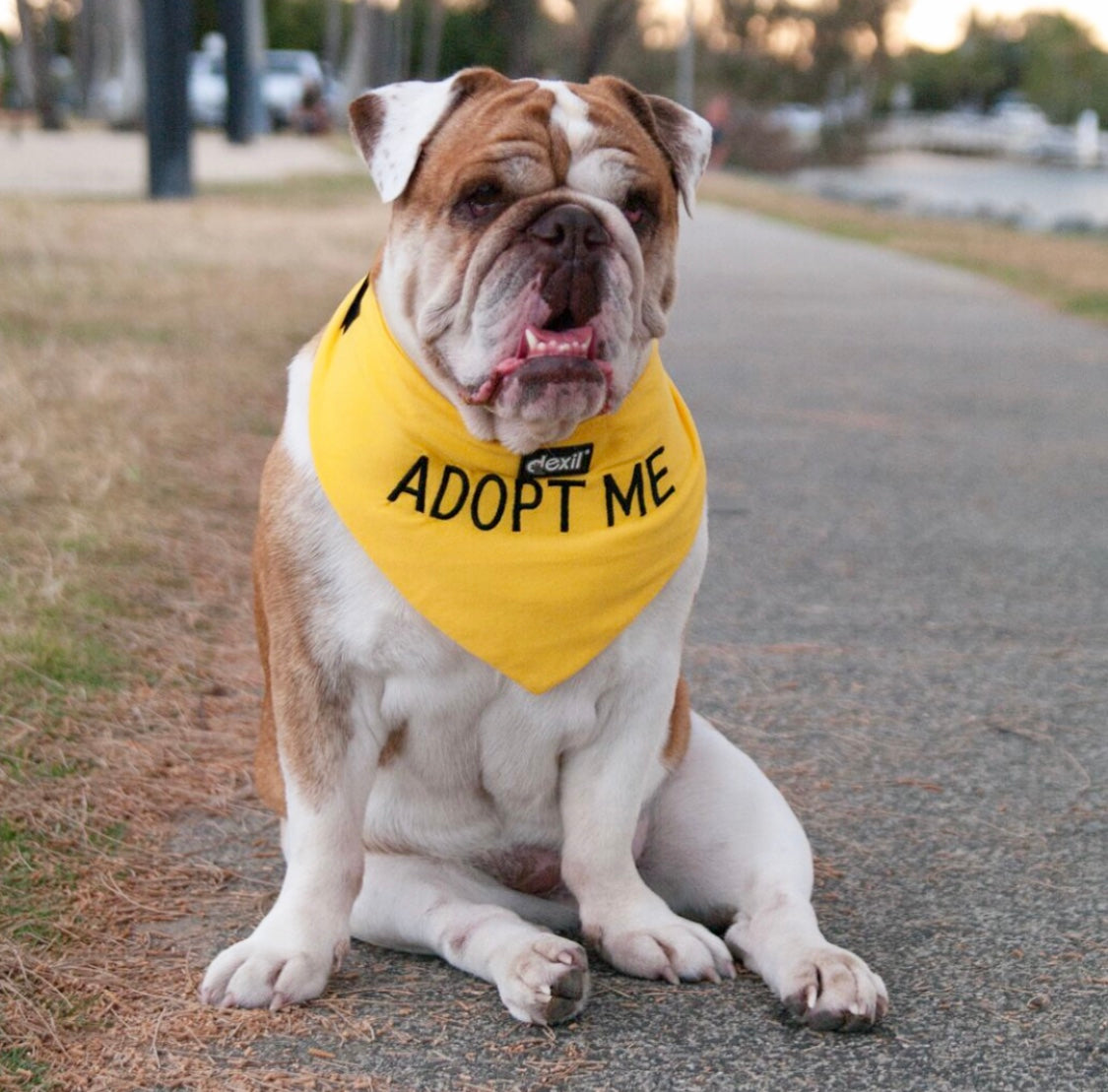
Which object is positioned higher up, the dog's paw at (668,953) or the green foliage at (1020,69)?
the dog's paw at (668,953)

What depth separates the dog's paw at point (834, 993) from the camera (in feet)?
9.04

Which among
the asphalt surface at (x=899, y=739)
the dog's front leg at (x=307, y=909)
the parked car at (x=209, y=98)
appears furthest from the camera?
the parked car at (x=209, y=98)

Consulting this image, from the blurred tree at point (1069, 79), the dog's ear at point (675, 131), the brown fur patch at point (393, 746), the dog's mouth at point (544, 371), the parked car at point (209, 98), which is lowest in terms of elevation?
the blurred tree at point (1069, 79)

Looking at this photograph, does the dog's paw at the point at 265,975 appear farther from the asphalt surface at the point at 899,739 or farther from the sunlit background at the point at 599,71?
the sunlit background at the point at 599,71

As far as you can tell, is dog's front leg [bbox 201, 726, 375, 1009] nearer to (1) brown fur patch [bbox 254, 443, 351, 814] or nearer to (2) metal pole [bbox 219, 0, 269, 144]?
(1) brown fur patch [bbox 254, 443, 351, 814]

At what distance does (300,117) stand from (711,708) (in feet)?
141

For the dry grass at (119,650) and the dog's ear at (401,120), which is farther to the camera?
the dog's ear at (401,120)

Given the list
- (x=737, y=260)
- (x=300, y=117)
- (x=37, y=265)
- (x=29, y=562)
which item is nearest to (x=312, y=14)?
(x=300, y=117)

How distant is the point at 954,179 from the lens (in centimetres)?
4238

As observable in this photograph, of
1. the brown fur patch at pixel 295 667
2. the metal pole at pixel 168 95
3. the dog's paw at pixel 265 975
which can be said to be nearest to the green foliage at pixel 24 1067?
the dog's paw at pixel 265 975

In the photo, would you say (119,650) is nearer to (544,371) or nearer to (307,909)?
A: (307,909)

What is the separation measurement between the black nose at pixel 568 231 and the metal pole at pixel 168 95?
13974 millimetres

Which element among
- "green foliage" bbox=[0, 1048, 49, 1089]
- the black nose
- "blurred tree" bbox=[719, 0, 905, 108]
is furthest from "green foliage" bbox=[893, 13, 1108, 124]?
"green foliage" bbox=[0, 1048, 49, 1089]

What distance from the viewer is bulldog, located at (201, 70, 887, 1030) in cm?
287
